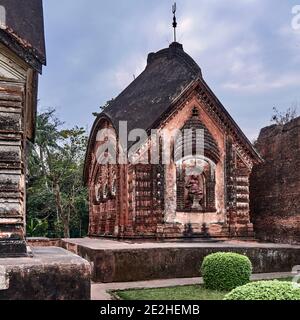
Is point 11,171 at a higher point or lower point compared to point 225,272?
higher

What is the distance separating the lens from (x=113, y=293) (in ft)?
33.5

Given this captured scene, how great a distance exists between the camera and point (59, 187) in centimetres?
2961

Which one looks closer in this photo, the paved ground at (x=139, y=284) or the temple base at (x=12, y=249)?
the temple base at (x=12, y=249)

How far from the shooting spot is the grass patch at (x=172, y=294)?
9664mm

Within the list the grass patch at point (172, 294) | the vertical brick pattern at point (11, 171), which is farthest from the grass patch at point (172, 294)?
the vertical brick pattern at point (11, 171)

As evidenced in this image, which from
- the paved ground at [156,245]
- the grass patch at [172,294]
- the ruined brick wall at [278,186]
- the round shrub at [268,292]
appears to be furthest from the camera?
the ruined brick wall at [278,186]

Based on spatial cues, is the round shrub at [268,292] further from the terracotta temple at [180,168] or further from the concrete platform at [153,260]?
the terracotta temple at [180,168]

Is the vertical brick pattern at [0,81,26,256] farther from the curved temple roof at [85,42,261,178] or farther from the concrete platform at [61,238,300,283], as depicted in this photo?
the curved temple roof at [85,42,261,178]

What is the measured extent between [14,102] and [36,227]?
21.6 metres

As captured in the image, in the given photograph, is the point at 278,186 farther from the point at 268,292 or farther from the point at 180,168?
the point at 268,292

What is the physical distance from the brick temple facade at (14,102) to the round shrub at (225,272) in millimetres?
5104

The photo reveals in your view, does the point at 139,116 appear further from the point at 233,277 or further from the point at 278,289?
the point at 278,289

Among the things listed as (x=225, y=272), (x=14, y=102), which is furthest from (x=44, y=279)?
(x=225, y=272)
